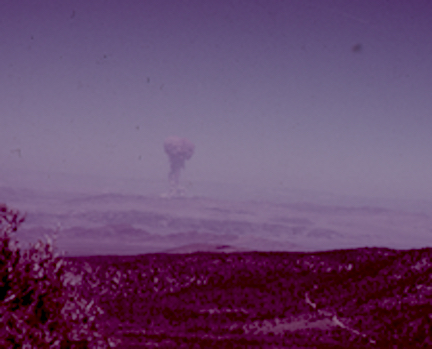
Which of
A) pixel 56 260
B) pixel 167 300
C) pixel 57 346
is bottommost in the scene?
pixel 167 300

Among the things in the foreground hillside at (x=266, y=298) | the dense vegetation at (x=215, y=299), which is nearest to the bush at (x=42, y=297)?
the dense vegetation at (x=215, y=299)

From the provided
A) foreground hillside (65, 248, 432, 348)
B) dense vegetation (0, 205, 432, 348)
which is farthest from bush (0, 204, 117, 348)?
foreground hillside (65, 248, 432, 348)

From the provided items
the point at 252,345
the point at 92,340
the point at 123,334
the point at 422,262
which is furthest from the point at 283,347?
the point at 422,262

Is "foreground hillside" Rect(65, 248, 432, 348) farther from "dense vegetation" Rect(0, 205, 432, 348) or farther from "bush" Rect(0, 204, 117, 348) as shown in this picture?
"bush" Rect(0, 204, 117, 348)

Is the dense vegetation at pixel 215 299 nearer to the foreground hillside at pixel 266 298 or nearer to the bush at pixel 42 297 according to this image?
the bush at pixel 42 297

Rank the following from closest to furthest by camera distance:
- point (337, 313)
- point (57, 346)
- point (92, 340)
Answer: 1. point (57, 346)
2. point (92, 340)
3. point (337, 313)

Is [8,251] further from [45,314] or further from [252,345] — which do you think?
[252,345]
